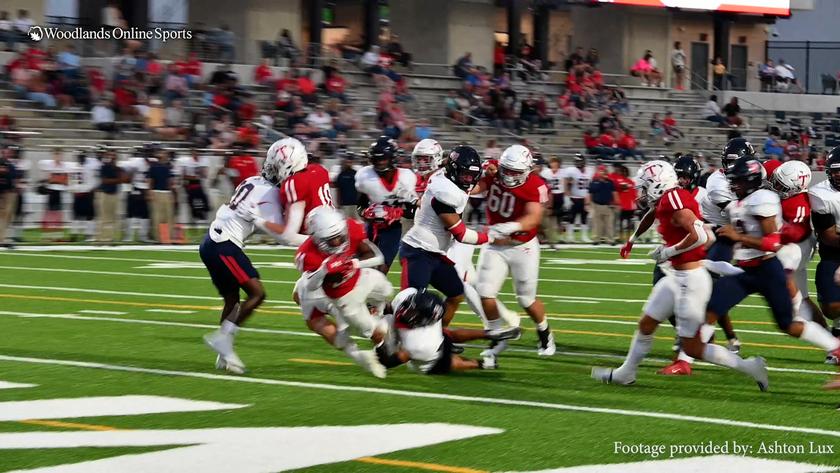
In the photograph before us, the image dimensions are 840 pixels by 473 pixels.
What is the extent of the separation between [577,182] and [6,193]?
33.7 ft

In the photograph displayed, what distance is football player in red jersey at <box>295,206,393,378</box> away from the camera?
29.3 feet

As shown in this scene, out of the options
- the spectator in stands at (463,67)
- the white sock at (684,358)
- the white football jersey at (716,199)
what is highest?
the spectator in stands at (463,67)

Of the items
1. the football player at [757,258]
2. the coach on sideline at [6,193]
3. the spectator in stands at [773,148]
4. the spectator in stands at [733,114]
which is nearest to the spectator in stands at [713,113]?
the spectator in stands at [733,114]

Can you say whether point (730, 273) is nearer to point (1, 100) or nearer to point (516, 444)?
point (516, 444)

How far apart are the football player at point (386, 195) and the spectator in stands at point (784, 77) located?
34630 mm

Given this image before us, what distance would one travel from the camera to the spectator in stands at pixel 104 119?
972 inches

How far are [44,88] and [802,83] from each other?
2838 cm

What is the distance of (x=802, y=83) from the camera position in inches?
1810

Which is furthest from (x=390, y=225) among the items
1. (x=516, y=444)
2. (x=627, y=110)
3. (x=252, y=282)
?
(x=627, y=110)

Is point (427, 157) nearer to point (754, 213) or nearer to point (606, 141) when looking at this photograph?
point (754, 213)

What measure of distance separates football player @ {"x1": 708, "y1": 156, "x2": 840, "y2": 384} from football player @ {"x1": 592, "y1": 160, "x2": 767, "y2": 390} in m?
0.26

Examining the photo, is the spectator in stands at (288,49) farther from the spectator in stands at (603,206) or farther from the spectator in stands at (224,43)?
the spectator in stands at (603,206)

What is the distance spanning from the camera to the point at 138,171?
2222 centimetres

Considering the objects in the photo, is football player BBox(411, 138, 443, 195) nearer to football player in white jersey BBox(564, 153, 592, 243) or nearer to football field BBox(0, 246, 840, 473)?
football field BBox(0, 246, 840, 473)
